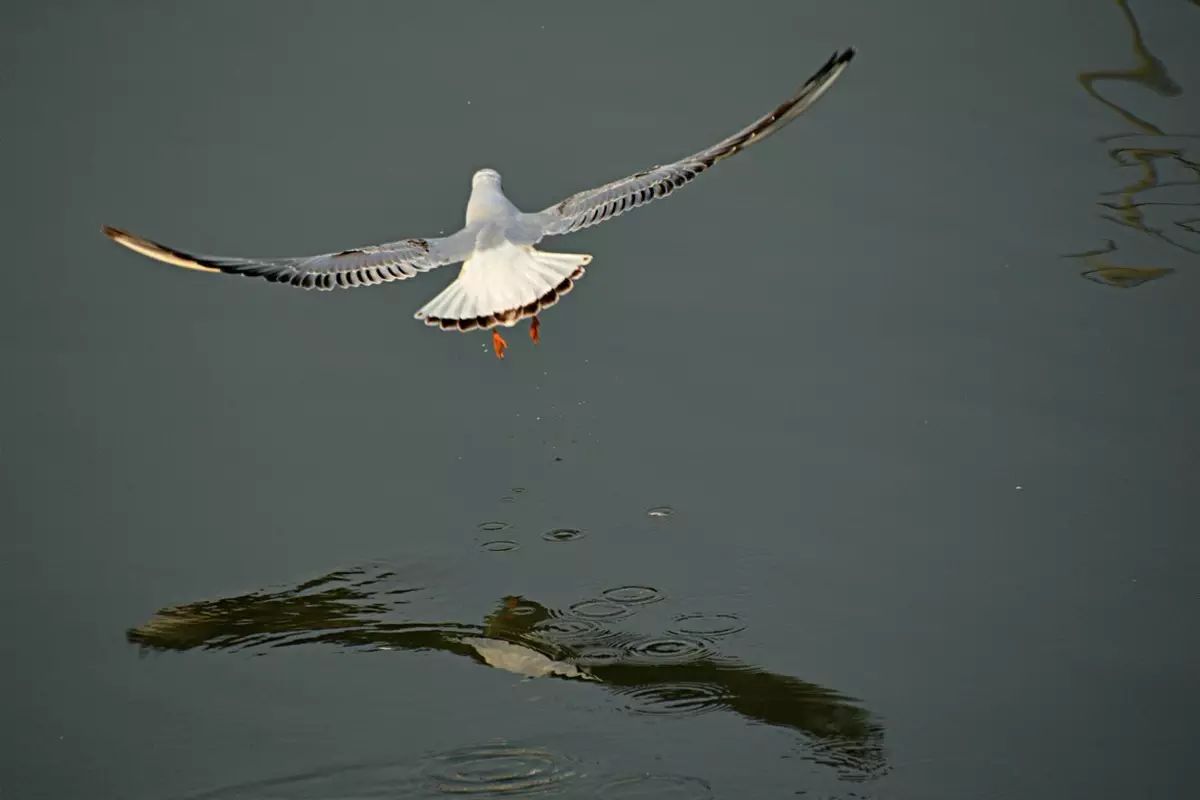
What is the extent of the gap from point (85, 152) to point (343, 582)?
3103 millimetres

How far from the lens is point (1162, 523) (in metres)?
5.46

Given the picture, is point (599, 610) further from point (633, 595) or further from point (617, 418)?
point (617, 418)

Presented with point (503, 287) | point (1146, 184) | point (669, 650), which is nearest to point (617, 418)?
point (503, 287)

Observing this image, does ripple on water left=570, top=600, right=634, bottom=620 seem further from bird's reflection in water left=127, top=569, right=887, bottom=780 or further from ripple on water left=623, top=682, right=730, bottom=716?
ripple on water left=623, top=682, right=730, bottom=716

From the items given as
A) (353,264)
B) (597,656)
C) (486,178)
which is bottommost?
(597,656)

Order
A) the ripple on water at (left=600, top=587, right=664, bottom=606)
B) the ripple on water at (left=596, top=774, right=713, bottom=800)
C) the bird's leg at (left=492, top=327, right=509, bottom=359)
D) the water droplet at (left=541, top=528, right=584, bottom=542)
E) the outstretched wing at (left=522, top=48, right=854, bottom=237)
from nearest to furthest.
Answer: the ripple on water at (left=596, top=774, right=713, bottom=800) → the ripple on water at (left=600, top=587, right=664, bottom=606) → the water droplet at (left=541, top=528, right=584, bottom=542) → the outstretched wing at (left=522, top=48, right=854, bottom=237) → the bird's leg at (left=492, top=327, right=509, bottom=359)

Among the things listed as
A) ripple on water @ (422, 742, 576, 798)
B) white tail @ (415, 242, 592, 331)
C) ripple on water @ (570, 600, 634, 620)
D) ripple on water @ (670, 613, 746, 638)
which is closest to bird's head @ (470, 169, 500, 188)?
white tail @ (415, 242, 592, 331)

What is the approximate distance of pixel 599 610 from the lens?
5109mm

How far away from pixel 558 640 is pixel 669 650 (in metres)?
0.35

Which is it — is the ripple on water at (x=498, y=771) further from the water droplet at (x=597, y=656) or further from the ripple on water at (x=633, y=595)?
the ripple on water at (x=633, y=595)

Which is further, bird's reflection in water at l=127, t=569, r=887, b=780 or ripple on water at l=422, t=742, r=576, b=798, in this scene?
bird's reflection in water at l=127, t=569, r=887, b=780

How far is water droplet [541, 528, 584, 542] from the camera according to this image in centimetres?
545

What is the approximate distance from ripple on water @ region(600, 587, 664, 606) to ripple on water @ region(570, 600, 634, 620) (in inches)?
1.1

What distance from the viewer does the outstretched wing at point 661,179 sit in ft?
19.1
